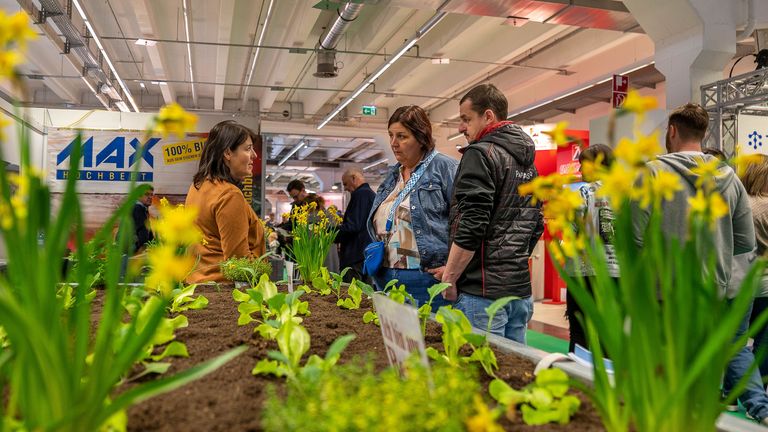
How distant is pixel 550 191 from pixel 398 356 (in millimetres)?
371

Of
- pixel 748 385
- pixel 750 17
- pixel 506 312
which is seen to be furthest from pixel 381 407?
pixel 750 17

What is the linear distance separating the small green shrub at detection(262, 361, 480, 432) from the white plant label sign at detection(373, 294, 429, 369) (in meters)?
0.12

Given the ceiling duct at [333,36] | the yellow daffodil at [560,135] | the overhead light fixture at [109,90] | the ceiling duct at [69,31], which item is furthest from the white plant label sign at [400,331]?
the overhead light fixture at [109,90]

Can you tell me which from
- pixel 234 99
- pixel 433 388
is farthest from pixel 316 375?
pixel 234 99

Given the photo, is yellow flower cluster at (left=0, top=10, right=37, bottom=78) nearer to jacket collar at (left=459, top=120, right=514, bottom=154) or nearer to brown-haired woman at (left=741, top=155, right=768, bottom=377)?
jacket collar at (left=459, top=120, right=514, bottom=154)

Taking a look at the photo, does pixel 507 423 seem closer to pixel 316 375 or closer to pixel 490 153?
pixel 316 375

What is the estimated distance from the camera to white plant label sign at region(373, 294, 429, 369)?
842 millimetres

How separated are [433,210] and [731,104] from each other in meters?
4.05

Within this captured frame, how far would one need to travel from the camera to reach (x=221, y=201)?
2.38 metres

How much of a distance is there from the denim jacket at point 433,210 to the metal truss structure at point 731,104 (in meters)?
3.84

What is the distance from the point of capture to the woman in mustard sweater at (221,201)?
240cm

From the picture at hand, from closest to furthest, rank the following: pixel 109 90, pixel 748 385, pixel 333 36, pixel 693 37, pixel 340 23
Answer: pixel 748 385
pixel 693 37
pixel 340 23
pixel 333 36
pixel 109 90

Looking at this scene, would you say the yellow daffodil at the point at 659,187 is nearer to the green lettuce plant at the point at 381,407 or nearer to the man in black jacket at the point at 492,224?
the green lettuce plant at the point at 381,407

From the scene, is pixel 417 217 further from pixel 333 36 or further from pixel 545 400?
pixel 333 36
